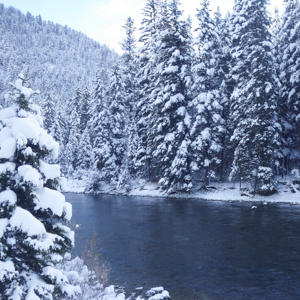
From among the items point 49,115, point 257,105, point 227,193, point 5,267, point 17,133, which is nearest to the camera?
point 5,267

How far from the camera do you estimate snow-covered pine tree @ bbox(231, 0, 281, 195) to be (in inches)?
1124

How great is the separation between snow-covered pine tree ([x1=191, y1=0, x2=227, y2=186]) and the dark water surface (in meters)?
7.72

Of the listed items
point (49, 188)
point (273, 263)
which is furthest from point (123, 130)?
point (49, 188)

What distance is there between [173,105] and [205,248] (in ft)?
70.7

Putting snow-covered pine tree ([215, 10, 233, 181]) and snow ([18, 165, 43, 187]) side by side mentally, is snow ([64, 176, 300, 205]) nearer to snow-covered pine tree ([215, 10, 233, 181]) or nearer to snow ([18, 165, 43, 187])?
snow-covered pine tree ([215, 10, 233, 181])

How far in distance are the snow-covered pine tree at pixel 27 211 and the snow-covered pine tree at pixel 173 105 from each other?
1009 inches

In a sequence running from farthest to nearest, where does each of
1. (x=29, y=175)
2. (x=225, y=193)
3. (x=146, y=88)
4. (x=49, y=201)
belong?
(x=146, y=88) < (x=225, y=193) < (x=49, y=201) < (x=29, y=175)

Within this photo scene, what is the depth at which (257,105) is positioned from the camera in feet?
95.5

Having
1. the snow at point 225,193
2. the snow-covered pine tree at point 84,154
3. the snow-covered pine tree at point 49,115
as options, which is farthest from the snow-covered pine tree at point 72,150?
the snow at point 225,193

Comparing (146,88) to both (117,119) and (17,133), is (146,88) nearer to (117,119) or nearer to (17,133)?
(117,119)

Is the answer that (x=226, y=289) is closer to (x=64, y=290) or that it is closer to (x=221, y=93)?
(x=64, y=290)

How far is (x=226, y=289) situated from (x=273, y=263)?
3.56 m

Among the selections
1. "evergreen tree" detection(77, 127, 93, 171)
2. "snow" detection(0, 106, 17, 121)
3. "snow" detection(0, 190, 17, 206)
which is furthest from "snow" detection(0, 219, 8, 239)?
"evergreen tree" detection(77, 127, 93, 171)

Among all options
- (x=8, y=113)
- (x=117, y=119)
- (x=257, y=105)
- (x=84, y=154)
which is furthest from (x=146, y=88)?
(x=8, y=113)
